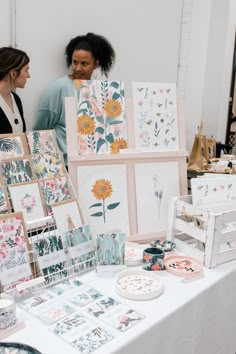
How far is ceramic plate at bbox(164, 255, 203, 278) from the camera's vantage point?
117cm

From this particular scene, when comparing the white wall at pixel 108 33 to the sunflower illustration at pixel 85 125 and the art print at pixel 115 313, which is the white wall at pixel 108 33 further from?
the art print at pixel 115 313

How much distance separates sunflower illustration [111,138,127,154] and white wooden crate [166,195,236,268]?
29 cm

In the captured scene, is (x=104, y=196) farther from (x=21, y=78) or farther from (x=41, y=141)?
(x=21, y=78)

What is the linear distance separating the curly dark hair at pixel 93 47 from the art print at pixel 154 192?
1060 millimetres

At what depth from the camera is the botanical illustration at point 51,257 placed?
3.44 feet

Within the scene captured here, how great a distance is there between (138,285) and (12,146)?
61cm

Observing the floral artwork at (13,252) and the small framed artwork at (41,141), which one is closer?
the floral artwork at (13,252)

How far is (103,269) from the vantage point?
45.4 inches

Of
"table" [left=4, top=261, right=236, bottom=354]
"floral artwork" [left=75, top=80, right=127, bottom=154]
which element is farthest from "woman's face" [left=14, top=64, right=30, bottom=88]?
"table" [left=4, top=261, right=236, bottom=354]

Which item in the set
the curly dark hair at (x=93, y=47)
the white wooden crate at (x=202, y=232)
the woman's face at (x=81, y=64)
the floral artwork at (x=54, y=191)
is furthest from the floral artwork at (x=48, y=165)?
the curly dark hair at (x=93, y=47)

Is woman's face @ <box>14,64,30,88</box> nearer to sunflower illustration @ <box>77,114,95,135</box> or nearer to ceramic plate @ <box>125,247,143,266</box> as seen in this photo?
sunflower illustration @ <box>77,114,95,135</box>

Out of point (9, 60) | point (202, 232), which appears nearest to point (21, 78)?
point (9, 60)

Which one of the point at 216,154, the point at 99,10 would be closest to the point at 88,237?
A: the point at 99,10

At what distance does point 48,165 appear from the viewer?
4.05 feet
